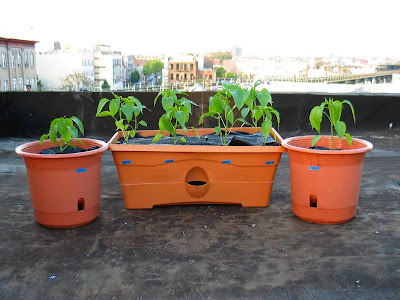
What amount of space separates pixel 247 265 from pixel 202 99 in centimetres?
405

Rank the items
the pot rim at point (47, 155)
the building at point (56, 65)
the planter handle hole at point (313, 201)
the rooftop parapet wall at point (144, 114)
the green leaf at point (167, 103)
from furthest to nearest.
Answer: the building at point (56, 65), the rooftop parapet wall at point (144, 114), the green leaf at point (167, 103), the planter handle hole at point (313, 201), the pot rim at point (47, 155)

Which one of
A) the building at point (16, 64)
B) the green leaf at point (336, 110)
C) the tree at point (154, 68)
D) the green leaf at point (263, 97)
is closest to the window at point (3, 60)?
the building at point (16, 64)

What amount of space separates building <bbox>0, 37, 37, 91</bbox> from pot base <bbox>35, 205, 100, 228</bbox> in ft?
142

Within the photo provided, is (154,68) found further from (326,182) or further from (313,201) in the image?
(326,182)

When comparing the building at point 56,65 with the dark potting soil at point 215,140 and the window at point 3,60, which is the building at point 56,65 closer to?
the window at point 3,60

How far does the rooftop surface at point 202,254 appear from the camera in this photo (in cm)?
226

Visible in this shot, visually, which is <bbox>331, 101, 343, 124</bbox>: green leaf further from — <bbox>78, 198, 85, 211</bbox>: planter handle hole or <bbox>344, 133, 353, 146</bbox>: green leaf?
<bbox>78, 198, 85, 211</bbox>: planter handle hole

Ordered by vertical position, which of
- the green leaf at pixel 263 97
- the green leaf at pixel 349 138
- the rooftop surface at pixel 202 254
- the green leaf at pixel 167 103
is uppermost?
the green leaf at pixel 263 97

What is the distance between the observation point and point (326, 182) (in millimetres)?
3057

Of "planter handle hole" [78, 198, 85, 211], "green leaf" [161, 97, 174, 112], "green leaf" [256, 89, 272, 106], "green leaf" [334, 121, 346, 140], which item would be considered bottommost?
"planter handle hole" [78, 198, 85, 211]

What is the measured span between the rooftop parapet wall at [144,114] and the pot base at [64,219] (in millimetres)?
3280

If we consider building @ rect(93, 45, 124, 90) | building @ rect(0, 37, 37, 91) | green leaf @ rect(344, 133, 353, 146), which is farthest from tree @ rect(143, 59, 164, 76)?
green leaf @ rect(344, 133, 353, 146)

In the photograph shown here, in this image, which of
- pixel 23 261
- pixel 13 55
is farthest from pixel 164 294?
pixel 13 55

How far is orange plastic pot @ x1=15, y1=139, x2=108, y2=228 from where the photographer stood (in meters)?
2.93
